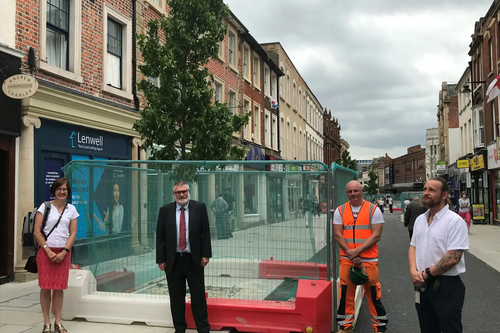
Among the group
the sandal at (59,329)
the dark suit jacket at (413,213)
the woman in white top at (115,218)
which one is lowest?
the sandal at (59,329)

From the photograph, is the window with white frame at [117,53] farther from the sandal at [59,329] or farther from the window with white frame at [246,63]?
the window with white frame at [246,63]

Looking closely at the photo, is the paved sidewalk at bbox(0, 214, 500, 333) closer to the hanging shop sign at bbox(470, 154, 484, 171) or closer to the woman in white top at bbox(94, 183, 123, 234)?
the woman in white top at bbox(94, 183, 123, 234)

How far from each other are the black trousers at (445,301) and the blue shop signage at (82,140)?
27.6ft

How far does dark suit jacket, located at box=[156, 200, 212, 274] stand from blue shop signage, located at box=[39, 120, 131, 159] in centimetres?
579

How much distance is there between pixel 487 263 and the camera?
11.2 metres

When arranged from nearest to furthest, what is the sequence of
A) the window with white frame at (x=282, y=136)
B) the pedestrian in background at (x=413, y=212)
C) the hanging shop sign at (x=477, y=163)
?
the pedestrian in background at (x=413, y=212) < the hanging shop sign at (x=477, y=163) < the window with white frame at (x=282, y=136)

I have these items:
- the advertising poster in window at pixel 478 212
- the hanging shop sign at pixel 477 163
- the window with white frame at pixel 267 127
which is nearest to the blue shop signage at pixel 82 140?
the window with white frame at pixel 267 127

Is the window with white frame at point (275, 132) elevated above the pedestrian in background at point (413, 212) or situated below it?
above

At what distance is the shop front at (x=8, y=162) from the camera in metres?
8.41

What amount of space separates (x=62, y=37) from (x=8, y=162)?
3536 mm

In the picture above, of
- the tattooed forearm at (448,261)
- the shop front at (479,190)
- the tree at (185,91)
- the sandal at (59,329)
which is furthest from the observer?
the shop front at (479,190)

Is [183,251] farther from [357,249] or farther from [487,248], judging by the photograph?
[487,248]

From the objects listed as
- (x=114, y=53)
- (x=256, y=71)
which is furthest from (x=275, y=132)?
(x=114, y=53)

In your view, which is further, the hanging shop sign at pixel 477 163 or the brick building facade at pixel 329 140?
the brick building facade at pixel 329 140
